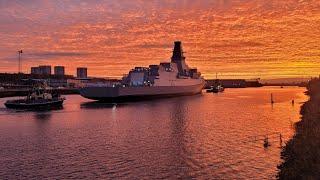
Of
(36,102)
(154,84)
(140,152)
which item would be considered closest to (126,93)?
(154,84)

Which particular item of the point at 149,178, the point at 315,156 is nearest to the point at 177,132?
the point at 149,178

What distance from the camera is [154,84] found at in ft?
454

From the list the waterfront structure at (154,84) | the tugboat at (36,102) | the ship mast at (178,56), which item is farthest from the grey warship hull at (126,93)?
the ship mast at (178,56)

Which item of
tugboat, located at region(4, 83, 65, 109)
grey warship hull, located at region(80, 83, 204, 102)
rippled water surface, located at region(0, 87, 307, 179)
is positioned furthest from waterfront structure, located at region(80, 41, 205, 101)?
rippled water surface, located at region(0, 87, 307, 179)

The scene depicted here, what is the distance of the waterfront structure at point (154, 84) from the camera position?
11600 cm

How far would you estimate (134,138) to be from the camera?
1631 inches

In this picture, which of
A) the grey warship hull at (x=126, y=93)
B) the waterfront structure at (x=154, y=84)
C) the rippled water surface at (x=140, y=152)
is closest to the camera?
the rippled water surface at (x=140, y=152)

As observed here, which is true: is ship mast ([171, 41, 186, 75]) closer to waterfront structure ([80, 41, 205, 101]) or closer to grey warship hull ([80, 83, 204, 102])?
waterfront structure ([80, 41, 205, 101])

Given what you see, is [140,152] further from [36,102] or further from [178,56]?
[178,56]

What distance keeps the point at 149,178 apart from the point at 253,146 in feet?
44.6

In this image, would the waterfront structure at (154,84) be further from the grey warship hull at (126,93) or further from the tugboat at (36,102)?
the tugboat at (36,102)

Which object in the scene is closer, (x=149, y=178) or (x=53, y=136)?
(x=149, y=178)

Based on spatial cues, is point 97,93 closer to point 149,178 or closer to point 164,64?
point 164,64

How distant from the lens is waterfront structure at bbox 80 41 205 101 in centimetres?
11600
